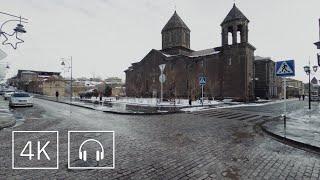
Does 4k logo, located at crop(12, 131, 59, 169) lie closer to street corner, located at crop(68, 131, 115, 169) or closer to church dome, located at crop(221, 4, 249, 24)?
street corner, located at crop(68, 131, 115, 169)

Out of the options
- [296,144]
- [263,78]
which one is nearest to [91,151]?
[296,144]

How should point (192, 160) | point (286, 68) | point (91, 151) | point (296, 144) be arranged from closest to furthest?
point (192, 160) < point (91, 151) < point (296, 144) < point (286, 68)

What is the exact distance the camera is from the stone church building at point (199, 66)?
43.2 metres

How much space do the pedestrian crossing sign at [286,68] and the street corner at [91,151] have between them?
7.74 m

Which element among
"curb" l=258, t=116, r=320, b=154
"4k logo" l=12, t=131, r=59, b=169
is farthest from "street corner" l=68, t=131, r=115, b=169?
"curb" l=258, t=116, r=320, b=154

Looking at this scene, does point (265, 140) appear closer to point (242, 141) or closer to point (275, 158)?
point (242, 141)

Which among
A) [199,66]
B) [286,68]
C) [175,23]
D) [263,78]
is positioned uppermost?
[175,23]

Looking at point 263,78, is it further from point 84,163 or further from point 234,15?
point 84,163

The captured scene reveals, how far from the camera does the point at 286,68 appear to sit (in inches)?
373

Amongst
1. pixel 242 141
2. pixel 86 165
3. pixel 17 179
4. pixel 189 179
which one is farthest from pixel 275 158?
pixel 17 179

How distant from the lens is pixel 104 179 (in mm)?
4293

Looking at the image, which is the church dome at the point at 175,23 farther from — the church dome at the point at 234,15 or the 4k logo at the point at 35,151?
the 4k logo at the point at 35,151

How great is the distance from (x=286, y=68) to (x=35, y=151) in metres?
10.1

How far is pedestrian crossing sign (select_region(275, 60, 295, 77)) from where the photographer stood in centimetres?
930
